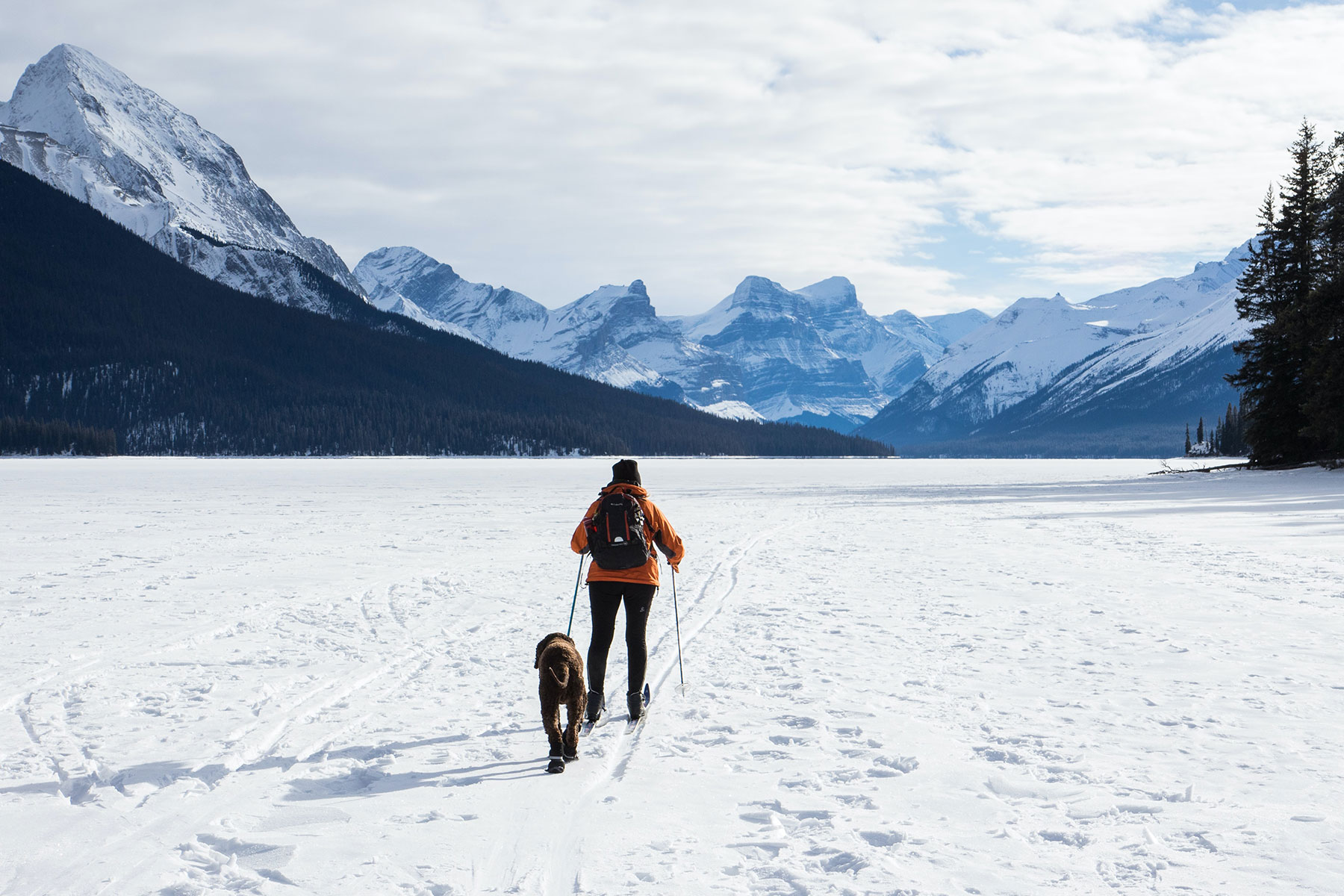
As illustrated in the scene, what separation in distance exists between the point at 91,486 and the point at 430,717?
1884 inches

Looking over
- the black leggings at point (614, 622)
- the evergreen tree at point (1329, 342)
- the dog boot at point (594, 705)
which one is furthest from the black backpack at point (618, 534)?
the evergreen tree at point (1329, 342)

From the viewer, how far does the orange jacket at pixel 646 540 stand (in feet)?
24.3

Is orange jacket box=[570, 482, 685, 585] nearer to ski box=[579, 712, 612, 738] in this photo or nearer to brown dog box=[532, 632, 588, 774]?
brown dog box=[532, 632, 588, 774]

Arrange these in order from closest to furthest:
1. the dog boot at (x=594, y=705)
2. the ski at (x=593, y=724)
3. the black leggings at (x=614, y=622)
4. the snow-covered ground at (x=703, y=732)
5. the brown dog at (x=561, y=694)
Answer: the snow-covered ground at (x=703, y=732)
the brown dog at (x=561, y=694)
the ski at (x=593, y=724)
the dog boot at (x=594, y=705)
the black leggings at (x=614, y=622)

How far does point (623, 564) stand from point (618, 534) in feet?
0.80

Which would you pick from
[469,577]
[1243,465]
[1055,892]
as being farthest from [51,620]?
[1243,465]

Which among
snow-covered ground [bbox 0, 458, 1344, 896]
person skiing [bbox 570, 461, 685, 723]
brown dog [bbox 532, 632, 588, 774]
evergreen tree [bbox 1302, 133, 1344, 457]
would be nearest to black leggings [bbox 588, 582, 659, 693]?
person skiing [bbox 570, 461, 685, 723]

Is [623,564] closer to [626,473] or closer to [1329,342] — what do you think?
[626,473]

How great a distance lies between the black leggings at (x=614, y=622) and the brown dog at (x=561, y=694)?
0.71 metres

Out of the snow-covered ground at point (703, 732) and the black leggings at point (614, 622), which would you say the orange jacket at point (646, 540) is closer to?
the black leggings at point (614, 622)

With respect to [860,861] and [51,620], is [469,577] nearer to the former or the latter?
[51,620]

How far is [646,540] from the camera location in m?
7.36

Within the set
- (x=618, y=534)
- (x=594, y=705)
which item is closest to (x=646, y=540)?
(x=618, y=534)

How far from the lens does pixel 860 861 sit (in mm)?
4852
